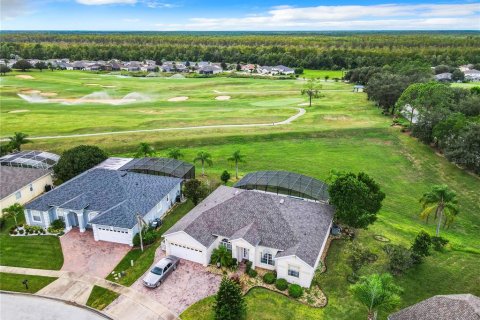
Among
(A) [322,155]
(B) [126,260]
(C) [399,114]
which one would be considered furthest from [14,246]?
(C) [399,114]

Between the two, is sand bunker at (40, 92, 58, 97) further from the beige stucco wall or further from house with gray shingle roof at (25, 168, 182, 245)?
house with gray shingle roof at (25, 168, 182, 245)

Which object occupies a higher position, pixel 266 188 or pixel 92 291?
pixel 266 188

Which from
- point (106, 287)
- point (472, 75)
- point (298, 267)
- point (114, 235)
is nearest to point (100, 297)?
point (106, 287)

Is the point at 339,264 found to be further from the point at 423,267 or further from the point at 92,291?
the point at 92,291

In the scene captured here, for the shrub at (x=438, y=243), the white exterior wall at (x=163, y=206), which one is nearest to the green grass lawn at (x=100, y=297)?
the white exterior wall at (x=163, y=206)

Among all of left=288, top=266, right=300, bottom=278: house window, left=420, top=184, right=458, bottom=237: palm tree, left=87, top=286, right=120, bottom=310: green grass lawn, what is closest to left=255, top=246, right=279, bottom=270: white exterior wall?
left=288, top=266, right=300, bottom=278: house window

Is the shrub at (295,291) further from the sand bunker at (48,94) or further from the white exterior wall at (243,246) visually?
the sand bunker at (48,94)

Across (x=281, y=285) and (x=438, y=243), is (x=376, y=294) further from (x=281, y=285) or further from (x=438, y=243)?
(x=438, y=243)
